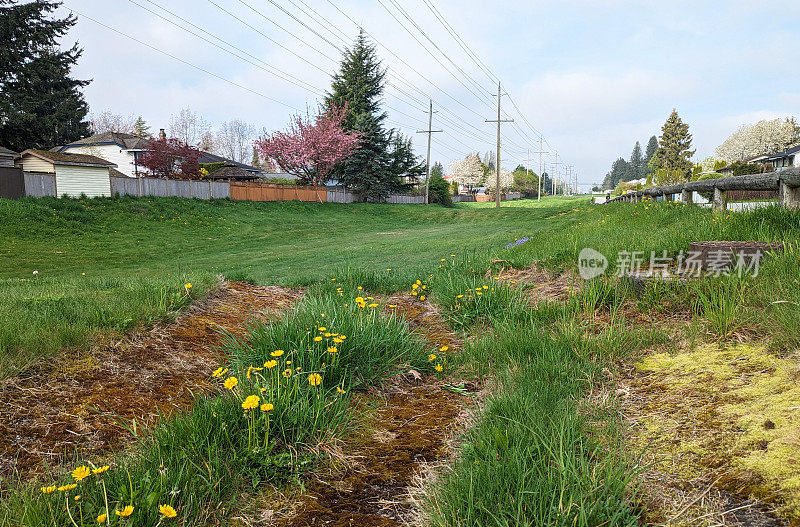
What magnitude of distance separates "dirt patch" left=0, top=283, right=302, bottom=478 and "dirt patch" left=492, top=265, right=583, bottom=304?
2535 millimetres

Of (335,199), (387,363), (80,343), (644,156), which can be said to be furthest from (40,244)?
(644,156)

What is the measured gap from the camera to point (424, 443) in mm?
2129

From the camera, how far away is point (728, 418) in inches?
69.6

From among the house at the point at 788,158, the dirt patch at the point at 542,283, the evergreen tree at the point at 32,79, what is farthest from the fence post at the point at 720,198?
the house at the point at 788,158

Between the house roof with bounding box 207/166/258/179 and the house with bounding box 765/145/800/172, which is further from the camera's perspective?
the house with bounding box 765/145/800/172

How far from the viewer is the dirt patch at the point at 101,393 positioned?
2.00 m

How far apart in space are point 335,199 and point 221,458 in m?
35.6

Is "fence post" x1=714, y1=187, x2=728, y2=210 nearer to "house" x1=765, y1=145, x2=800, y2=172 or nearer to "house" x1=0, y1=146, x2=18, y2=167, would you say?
"house" x1=0, y1=146, x2=18, y2=167

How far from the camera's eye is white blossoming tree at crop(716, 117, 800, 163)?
64156 mm

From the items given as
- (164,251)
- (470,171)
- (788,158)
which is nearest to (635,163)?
(470,171)

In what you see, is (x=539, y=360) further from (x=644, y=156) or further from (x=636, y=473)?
(x=644, y=156)

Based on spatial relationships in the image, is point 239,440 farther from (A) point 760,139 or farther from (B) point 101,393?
(A) point 760,139

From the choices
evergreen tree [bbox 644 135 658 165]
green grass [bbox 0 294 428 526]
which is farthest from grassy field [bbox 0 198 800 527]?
evergreen tree [bbox 644 135 658 165]

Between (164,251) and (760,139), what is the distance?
274 feet
